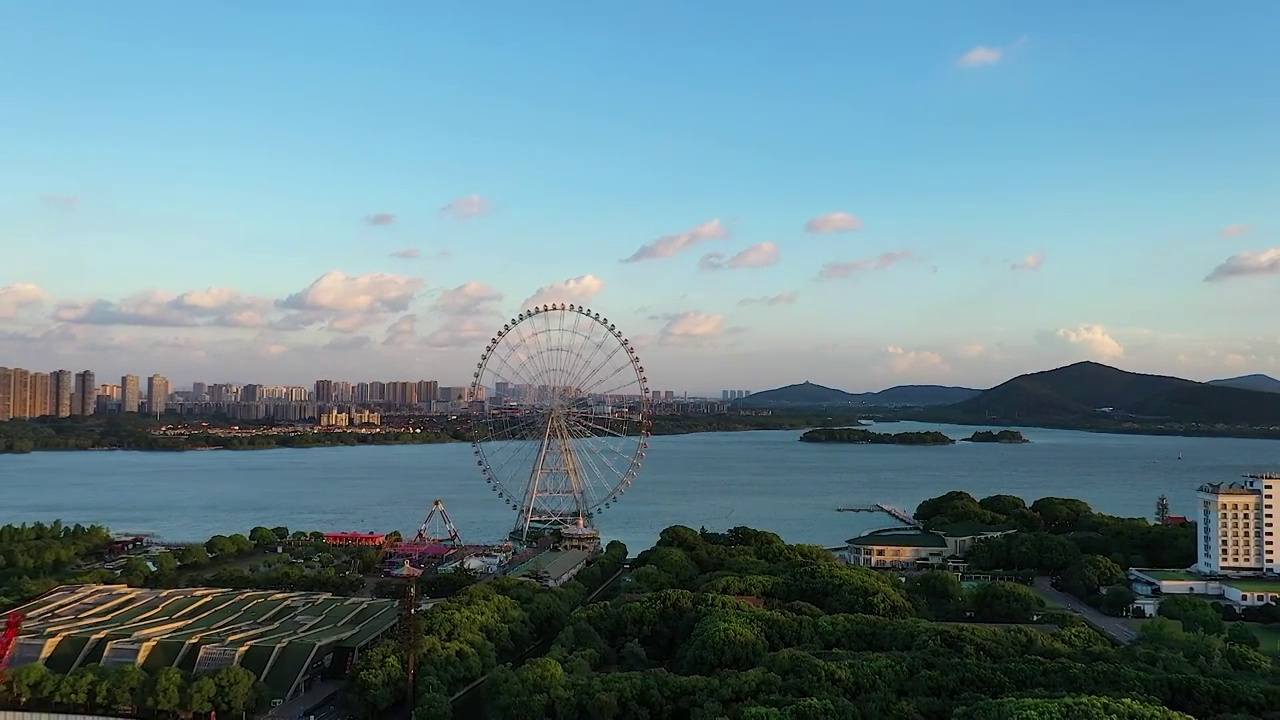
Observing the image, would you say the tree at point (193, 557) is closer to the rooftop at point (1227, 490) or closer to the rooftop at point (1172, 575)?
the rooftop at point (1172, 575)

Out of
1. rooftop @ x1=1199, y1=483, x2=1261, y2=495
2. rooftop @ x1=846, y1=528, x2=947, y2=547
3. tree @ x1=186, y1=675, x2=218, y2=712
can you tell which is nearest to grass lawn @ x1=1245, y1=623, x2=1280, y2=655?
rooftop @ x1=1199, y1=483, x2=1261, y2=495

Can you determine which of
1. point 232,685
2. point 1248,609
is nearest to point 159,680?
point 232,685

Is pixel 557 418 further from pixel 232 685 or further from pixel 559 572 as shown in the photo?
pixel 232 685

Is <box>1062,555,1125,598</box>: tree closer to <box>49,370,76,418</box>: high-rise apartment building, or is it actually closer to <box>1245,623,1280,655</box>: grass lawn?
<box>1245,623,1280,655</box>: grass lawn

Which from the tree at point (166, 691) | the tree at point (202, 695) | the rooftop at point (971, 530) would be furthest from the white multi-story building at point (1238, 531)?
the tree at point (166, 691)

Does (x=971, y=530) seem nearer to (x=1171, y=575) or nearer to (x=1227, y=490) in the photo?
(x=1227, y=490)

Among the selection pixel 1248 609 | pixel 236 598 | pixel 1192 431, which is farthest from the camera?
pixel 1192 431
